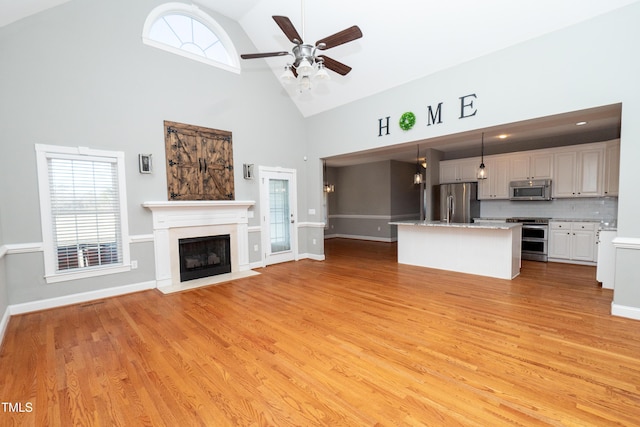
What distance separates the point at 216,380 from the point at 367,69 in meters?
5.07

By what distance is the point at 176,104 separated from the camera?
15.3 ft

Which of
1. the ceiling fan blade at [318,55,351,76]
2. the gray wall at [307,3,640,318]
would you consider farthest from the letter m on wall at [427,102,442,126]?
the ceiling fan blade at [318,55,351,76]

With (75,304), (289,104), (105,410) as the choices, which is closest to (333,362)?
(105,410)

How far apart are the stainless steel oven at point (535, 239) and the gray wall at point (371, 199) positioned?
378 centimetres

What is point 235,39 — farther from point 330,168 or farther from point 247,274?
point 330,168

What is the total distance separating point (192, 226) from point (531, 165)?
7.31 m

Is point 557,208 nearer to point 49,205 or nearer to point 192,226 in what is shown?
point 192,226

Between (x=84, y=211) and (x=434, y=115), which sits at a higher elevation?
(x=434, y=115)

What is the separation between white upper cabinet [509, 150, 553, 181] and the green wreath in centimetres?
338

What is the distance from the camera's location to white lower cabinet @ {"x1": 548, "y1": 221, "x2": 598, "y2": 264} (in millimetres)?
5500

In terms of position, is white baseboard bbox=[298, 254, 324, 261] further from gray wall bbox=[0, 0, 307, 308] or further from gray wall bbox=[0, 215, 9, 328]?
gray wall bbox=[0, 215, 9, 328]

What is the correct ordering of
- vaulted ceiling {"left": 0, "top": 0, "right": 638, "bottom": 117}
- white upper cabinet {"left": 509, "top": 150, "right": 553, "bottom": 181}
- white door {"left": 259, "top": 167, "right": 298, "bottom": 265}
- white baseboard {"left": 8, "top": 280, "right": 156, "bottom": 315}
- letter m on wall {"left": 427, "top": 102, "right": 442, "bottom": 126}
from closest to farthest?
vaulted ceiling {"left": 0, "top": 0, "right": 638, "bottom": 117} < white baseboard {"left": 8, "top": 280, "right": 156, "bottom": 315} < letter m on wall {"left": 427, "top": 102, "right": 442, "bottom": 126} < white door {"left": 259, "top": 167, "right": 298, "bottom": 265} < white upper cabinet {"left": 509, "top": 150, "right": 553, "bottom": 181}

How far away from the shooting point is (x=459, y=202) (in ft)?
23.1

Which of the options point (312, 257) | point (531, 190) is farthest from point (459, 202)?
point (312, 257)
